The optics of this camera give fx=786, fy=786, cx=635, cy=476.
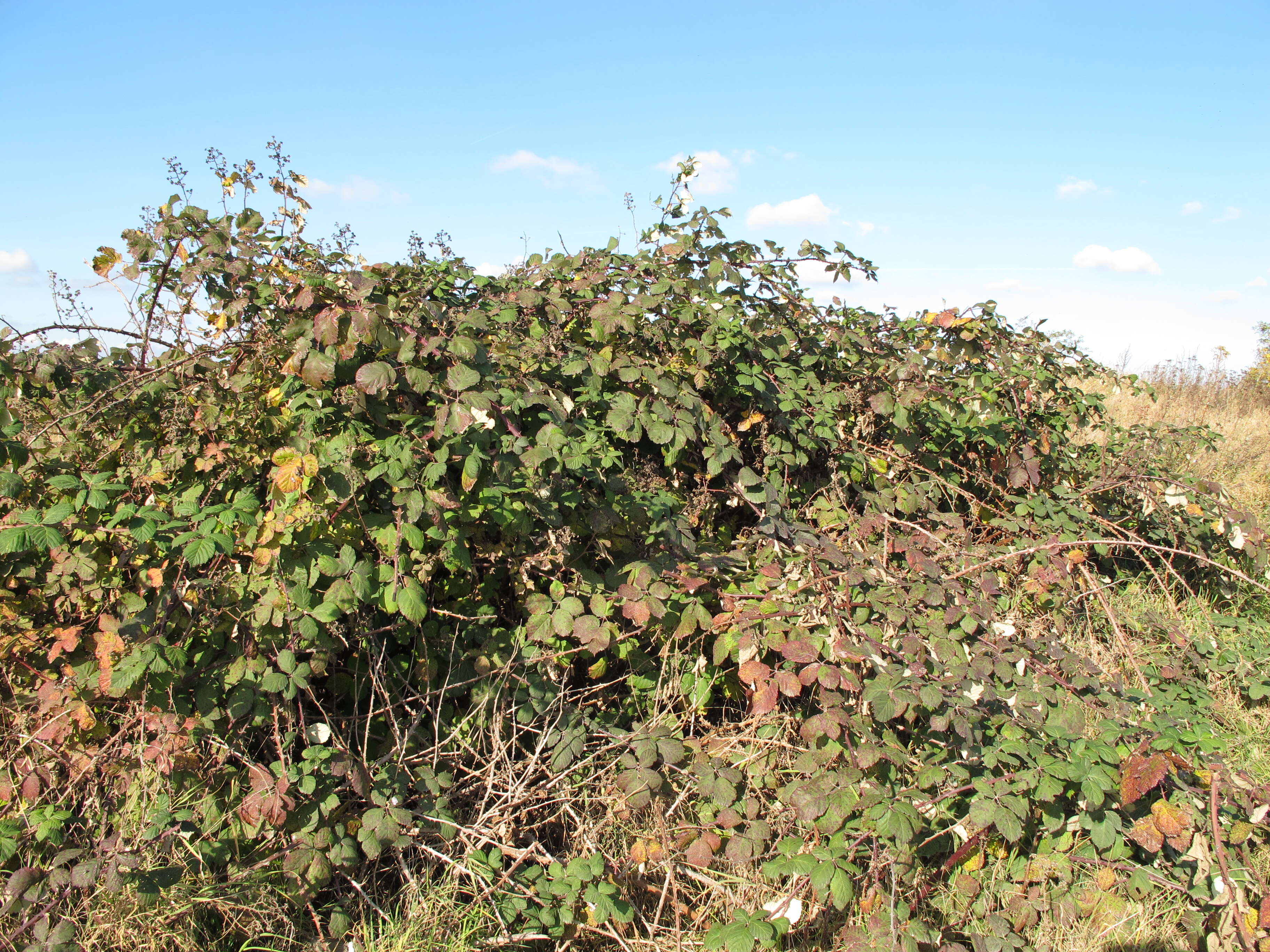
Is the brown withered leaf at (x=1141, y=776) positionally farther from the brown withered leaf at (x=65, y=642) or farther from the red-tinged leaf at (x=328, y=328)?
the brown withered leaf at (x=65, y=642)

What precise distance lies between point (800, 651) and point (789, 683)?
0.30 ft

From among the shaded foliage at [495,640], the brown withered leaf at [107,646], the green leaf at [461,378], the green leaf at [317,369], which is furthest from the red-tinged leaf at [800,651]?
the brown withered leaf at [107,646]

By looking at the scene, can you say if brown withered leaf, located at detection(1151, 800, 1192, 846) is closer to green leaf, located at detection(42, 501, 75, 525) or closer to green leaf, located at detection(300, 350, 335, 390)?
green leaf, located at detection(300, 350, 335, 390)

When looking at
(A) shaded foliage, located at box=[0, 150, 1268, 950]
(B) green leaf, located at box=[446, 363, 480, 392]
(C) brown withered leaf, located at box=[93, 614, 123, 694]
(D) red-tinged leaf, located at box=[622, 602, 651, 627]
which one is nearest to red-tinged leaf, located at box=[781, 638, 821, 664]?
(A) shaded foliage, located at box=[0, 150, 1268, 950]

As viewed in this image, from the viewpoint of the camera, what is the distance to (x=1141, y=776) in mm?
2029

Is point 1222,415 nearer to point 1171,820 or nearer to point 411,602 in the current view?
point 1171,820

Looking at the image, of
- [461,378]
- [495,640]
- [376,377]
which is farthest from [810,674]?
[376,377]

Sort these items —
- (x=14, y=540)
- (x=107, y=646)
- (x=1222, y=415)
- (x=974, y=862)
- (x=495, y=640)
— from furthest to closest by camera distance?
(x=1222, y=415) → (x=495, y=640) → (x=974, y=862) → (x=107, y=646) → (x=14, y=540)

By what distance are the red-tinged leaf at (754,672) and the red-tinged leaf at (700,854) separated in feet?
1.47

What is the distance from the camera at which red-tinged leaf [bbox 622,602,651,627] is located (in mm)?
2244

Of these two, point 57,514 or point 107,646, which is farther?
point 107,646

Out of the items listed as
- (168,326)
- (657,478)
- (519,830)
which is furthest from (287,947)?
(168,326)

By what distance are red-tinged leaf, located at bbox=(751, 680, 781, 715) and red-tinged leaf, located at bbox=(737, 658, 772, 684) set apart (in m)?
0.02

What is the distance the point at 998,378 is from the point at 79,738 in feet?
12.0
